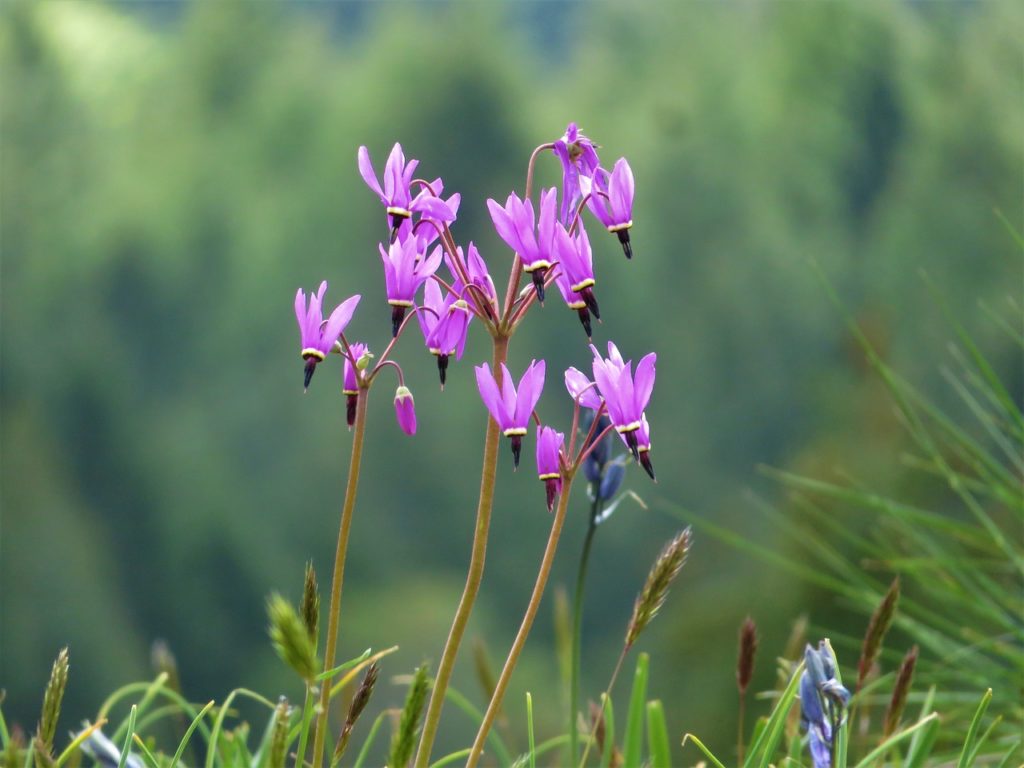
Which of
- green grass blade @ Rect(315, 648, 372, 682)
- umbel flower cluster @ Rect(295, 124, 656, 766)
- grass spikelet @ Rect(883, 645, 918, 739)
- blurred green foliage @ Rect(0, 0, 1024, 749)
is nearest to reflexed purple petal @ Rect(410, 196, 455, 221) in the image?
umbel flower cluster @ Rect(295, 124, 656, 766)

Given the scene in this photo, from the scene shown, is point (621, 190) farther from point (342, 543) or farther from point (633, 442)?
point (342, 543)

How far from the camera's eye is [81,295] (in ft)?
70.4

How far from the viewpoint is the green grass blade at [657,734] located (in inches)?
38.7

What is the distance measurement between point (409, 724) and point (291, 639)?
109 millimetres

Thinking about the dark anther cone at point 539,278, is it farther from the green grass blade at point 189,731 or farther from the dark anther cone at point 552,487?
the green grass blade at point 189,731

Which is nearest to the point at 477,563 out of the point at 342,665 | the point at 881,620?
the point at 342,665

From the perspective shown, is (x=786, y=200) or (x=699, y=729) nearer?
(x=699, y=729)

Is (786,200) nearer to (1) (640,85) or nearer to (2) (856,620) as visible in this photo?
(1) (640,85)

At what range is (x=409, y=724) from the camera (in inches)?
26.9

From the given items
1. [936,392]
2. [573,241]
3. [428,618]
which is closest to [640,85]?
[936,392]

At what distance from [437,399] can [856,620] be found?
49.3 feet

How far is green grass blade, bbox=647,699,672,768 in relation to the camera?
98 cm

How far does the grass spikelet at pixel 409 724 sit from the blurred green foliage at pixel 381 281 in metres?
14.9

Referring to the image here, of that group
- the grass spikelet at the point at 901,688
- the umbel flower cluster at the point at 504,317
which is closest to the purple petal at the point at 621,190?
the umbel flower cluster at the point at 504,317
